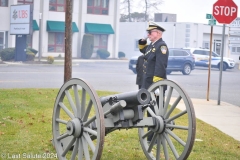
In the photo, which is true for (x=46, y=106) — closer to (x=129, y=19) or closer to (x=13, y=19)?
(x=13, y=19)

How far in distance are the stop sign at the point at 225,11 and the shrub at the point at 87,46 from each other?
3725 centimetres

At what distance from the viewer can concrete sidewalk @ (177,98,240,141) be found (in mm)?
11037

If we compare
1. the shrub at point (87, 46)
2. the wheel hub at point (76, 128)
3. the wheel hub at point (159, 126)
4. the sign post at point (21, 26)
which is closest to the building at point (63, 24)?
the shrub at point (87, 46)

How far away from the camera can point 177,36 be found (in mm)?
59750

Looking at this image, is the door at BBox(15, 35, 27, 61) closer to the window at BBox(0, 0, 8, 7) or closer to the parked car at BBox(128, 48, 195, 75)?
→ the window at BBox(0, 0, 8, 7)

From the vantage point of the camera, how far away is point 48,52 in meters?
52.1

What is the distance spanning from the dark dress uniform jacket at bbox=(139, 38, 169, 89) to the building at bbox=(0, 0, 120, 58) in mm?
40413

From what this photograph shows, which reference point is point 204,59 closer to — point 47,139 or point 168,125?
point 47,139

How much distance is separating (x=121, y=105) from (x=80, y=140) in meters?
0.63

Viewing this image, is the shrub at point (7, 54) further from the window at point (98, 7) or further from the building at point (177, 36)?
the building at point (177, 36)

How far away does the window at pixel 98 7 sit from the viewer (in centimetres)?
5622

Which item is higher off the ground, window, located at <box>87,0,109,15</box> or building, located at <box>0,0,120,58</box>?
window, located at <box>87,0,109,15</box>

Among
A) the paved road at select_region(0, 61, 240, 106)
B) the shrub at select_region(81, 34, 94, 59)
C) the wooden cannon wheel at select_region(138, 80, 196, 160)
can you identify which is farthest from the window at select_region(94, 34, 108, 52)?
the wooden cannon wheel at select_region(138, 80, 196, 160)

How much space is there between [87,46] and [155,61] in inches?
1740
